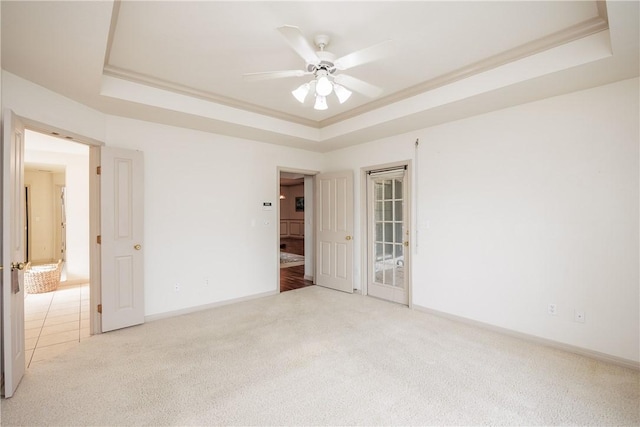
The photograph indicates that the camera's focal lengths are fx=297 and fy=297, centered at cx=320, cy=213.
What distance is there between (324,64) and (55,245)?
798 centimetres

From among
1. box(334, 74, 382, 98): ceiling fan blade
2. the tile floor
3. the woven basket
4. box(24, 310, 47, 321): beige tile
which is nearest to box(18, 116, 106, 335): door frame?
the tile floor

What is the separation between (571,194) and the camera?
2.80 meters

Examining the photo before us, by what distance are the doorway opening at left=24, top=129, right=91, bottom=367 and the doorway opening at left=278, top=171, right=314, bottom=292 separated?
A: 2895 mm

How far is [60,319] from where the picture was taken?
3664 millimetres

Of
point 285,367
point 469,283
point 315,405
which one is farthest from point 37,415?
point 469,283

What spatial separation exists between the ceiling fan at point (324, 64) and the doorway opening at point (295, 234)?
2.94 metres

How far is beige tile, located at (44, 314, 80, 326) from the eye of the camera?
3547 mm

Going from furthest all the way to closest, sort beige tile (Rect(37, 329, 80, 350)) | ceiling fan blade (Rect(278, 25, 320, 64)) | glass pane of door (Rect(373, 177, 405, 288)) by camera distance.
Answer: glass pane of door (Rect(373, 177, 405, 288))
beige tile (Rect(37, 329, 80, 350))
ceiling fan blade (Rect(278, 25, 320, 64))

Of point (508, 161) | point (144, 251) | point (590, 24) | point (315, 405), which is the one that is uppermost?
point (590, 24)

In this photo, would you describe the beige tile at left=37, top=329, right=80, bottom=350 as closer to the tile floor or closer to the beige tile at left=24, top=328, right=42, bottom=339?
the tile floor

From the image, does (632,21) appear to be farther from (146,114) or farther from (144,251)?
(144,251)

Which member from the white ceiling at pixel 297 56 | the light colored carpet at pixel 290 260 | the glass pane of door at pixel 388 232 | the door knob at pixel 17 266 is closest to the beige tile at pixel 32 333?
the door knob at pixel 17 266

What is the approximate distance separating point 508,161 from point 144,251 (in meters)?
4.28

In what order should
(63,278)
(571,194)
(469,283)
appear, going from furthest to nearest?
(63,278) < (469,283) < (571,194)
